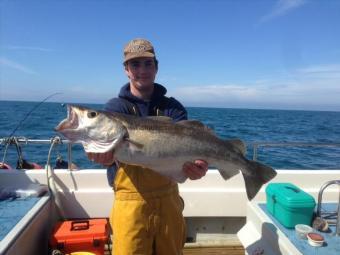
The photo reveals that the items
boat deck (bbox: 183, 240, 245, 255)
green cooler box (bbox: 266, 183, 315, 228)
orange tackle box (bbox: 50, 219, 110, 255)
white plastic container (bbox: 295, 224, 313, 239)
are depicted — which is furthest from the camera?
boat deck (bbox: 183, 240, 245, 255)

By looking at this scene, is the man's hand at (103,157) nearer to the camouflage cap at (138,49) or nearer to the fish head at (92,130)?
the fish head at (92,130)

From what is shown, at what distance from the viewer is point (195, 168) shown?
3.48m

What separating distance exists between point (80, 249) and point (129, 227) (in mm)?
1806

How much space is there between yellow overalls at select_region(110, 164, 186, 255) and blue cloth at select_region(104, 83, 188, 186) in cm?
31

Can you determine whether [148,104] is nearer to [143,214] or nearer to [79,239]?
[143,214]

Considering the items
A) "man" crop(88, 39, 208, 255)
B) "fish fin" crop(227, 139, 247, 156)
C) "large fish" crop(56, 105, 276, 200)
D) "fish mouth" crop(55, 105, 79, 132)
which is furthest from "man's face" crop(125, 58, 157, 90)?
"fish fin" crop(227, 139, 247, 156)

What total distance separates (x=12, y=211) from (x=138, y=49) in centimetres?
291

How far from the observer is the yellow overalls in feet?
11.2

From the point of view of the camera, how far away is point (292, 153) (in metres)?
19.3

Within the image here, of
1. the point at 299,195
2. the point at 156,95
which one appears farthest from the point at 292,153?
the point at 156,95

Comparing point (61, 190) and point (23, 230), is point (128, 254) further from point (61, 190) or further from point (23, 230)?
point (61, 190)

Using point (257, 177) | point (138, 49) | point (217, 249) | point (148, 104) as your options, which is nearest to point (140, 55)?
point (138, 49)

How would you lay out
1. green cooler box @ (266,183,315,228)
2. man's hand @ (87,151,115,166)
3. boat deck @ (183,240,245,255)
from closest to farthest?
man's hand @ (87,151,115,166), green cooler box @ (266,183,315,228), boat deck @ (183,240,245,255)

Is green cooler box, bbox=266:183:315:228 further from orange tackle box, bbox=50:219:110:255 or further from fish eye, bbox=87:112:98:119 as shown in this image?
fish eye, bbox=87:112:98:119
